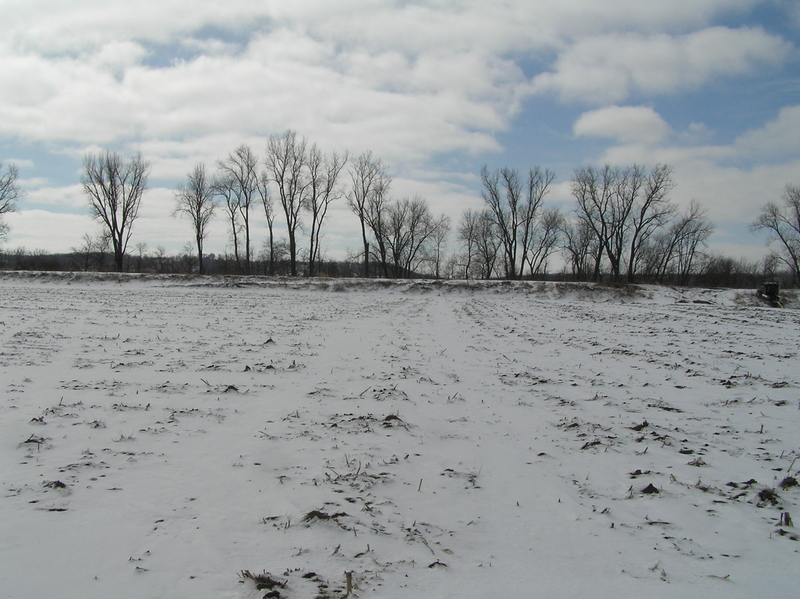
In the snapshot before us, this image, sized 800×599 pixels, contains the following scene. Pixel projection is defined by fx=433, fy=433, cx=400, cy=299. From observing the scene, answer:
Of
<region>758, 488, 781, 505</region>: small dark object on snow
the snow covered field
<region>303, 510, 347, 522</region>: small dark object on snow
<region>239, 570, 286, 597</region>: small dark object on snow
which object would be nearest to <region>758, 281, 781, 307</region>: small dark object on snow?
the snow covered field

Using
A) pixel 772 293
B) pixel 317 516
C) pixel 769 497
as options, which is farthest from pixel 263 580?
pixel 772 293

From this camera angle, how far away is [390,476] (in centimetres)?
362

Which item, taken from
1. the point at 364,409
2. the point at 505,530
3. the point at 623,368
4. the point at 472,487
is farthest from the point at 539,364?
the point at 505,530

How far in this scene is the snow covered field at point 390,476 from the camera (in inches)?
94.8

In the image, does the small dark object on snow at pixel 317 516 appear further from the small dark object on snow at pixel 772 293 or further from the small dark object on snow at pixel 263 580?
the small dark object on snow at pixel 772 293

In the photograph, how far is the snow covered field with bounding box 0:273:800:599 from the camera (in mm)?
2408

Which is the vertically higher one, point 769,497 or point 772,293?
point 772,293

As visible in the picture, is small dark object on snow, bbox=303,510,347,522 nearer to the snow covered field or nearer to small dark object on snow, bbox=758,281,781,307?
the snow covered field


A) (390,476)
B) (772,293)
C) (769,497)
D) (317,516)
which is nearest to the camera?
(317,516)

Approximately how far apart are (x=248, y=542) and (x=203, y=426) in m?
2.25

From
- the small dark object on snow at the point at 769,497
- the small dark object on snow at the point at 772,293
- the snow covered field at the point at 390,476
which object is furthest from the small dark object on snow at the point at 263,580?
the small dark object on snow at the point at 772,293

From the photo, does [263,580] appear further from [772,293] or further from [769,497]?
[772,293]

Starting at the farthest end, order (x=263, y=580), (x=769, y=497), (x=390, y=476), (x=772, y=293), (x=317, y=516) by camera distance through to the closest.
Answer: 1. (x=772, y=293)
2. (x=390, y=476)
3. (x=769, y=497)
4. (x=317, y=516)
5. (x=263, y=580)

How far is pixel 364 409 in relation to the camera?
5.29m
